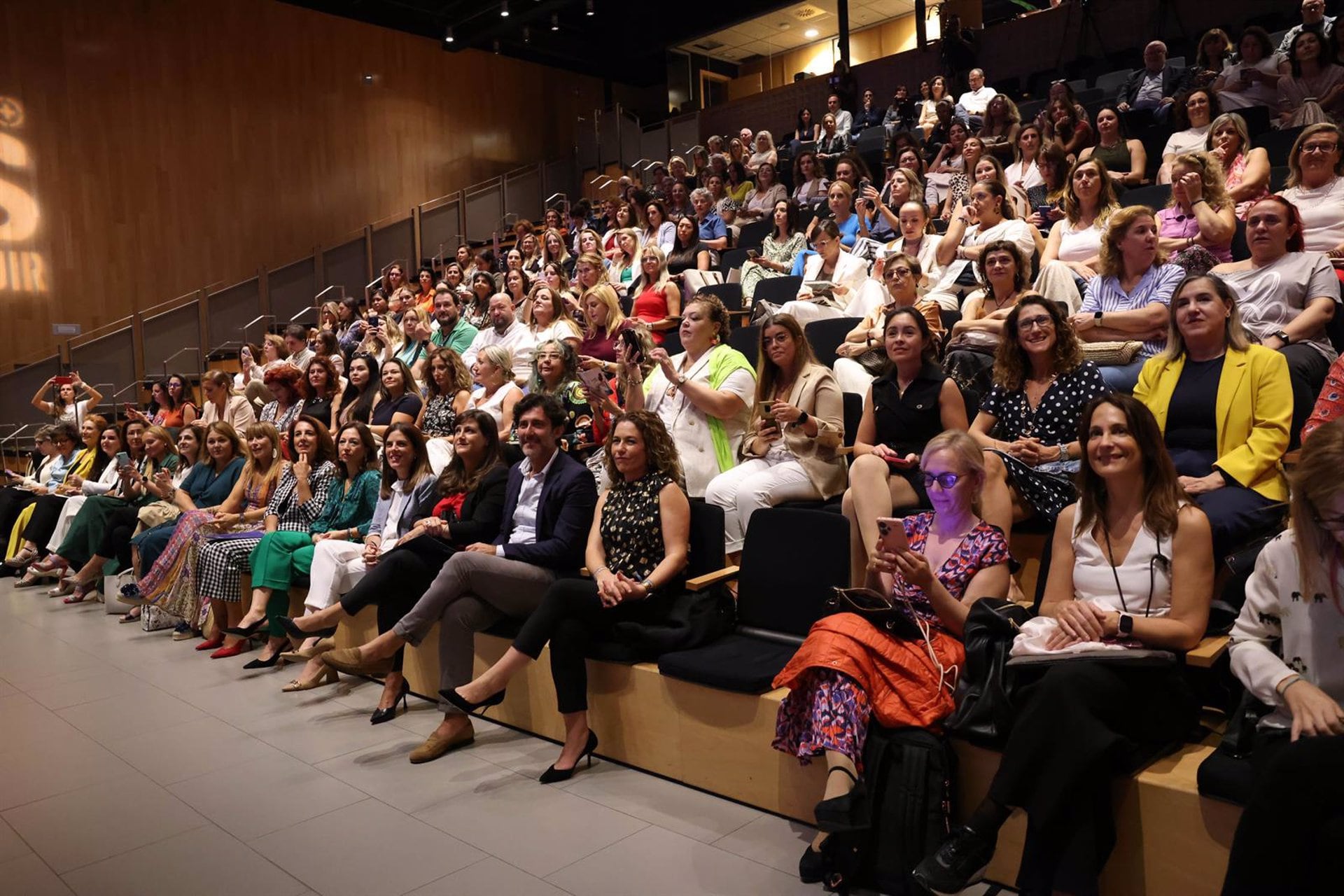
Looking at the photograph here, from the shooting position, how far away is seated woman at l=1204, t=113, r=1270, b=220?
3.81 metres

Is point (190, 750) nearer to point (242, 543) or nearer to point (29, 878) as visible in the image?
point (29, 878)

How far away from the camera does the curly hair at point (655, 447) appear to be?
9.66ft

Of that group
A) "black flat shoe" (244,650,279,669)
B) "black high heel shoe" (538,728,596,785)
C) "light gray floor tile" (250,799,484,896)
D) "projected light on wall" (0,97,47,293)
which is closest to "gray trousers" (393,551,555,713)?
"black high heel shoe" (538,728,596,785)

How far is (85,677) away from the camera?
12.7 feet

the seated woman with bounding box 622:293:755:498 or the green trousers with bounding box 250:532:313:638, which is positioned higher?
the seated woman with bounding box 622:293:755:498

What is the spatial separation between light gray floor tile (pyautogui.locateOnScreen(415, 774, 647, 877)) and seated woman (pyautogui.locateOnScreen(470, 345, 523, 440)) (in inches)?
92.3

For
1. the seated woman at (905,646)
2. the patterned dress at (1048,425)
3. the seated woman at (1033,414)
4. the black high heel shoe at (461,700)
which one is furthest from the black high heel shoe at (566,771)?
the patterned dress at (1048,425)

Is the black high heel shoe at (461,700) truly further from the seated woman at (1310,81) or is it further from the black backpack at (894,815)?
the seated woman at (1310,81)

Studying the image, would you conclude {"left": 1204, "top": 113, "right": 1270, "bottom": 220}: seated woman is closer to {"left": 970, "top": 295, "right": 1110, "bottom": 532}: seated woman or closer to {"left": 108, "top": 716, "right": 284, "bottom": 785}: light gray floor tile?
{"left": 970, "top": 295, "right": 1110, "bottom": 532}: seated woman

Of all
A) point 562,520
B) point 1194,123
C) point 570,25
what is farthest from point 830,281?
point 570,25

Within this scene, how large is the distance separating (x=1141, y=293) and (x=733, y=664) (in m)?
1.84

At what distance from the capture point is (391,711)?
3.26 m

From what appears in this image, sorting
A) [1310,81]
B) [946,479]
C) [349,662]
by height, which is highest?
[1310,81]

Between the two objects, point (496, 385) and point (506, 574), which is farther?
point (496, 385)
